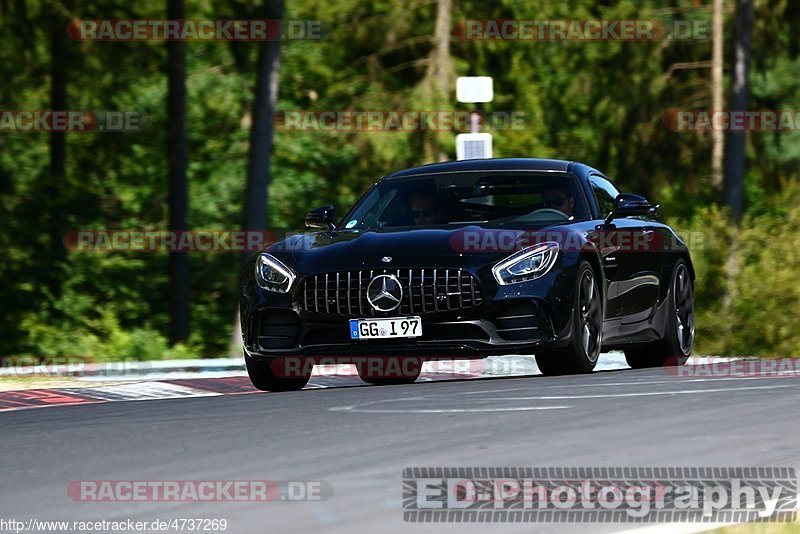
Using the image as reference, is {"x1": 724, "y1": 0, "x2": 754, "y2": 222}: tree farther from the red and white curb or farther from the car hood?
the car hood

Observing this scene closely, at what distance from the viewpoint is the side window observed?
1278cm

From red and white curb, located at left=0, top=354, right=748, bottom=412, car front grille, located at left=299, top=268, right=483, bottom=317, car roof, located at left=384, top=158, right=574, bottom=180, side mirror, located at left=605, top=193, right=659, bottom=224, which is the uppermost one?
car roof, located at left=384, top=158, right=574, bottom=180

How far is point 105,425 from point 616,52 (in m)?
34.2

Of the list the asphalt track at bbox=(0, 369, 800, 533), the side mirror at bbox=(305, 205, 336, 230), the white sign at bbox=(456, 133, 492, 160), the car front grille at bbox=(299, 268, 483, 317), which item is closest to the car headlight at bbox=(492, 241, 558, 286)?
the car front grille at bbox=(299, 268, 483, 317)

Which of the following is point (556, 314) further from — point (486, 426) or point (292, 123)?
point (292, 123)

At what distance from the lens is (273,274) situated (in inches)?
448

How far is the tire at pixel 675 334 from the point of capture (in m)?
13.5

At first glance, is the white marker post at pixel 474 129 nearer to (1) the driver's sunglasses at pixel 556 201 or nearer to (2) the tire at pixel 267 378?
(1) the driver's sunglasses at pixel 556 201

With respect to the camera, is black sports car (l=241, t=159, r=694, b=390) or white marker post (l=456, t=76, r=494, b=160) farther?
white marker post (l=456, t=76, r=494, b=160)

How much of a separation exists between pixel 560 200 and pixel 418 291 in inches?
72.4

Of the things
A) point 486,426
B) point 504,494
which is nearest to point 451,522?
point 504,494

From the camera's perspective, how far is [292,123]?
3753cm

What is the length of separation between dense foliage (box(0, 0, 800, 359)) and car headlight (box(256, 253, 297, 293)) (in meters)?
18.2

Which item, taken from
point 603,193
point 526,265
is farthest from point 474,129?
point 526,265
